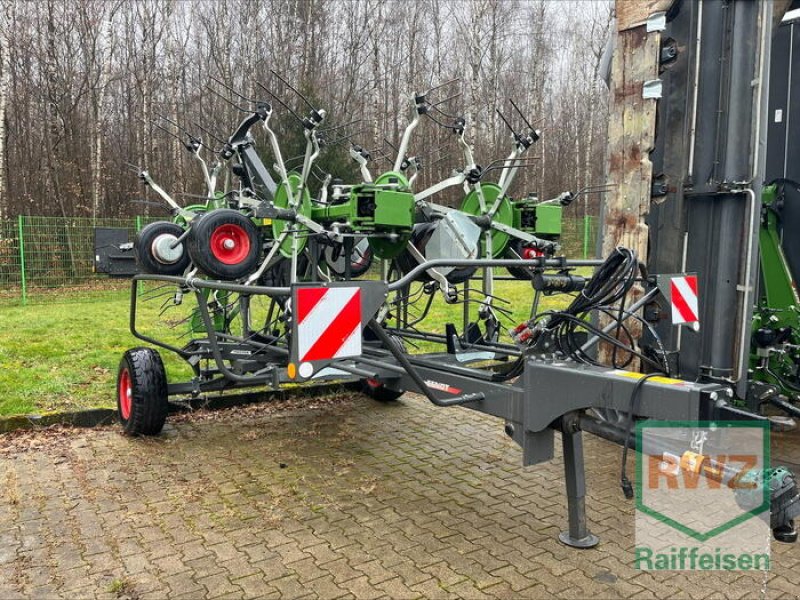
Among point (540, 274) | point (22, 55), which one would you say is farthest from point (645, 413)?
point (22, 55)

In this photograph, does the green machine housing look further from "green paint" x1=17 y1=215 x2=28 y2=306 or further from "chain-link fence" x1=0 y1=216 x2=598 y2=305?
"green paint" x1=17 y1=215 x2=28 y2=306

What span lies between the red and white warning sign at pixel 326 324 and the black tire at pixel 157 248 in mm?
2647

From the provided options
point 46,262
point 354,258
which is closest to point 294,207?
point 354,258

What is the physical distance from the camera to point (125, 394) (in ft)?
17.4

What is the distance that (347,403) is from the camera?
6.34m

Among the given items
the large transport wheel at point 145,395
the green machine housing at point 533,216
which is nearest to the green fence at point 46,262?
the large transport wheel at point 145,395

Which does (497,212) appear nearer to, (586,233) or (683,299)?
(683,299)

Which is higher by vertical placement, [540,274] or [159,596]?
[540,274]

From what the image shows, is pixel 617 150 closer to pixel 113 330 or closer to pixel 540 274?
pixel 540 274

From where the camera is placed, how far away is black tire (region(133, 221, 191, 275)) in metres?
5.29

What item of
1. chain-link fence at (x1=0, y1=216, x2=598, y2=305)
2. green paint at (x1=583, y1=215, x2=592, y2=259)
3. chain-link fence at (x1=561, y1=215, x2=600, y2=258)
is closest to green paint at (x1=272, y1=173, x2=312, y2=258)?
chain-link fence at (x1=0, y1=216, x2=598, y2=305)

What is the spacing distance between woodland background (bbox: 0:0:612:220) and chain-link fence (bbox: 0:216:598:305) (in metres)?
3.12

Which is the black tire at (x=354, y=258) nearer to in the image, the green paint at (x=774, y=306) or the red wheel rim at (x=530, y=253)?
the red wheel rim at (x=530, y=253)

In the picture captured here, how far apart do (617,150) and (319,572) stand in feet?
11.7
